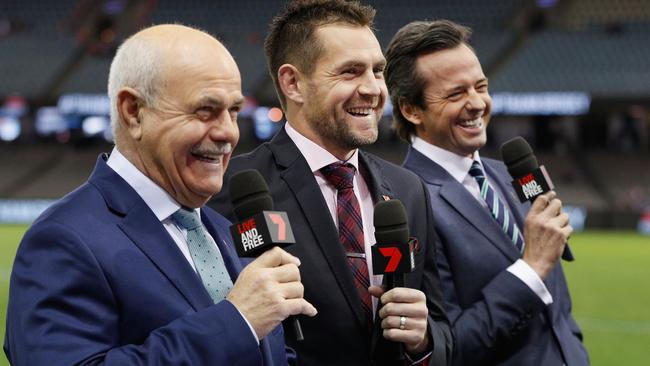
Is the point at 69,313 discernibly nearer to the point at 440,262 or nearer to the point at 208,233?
the point at 208,233

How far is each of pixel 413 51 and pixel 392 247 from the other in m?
1.26

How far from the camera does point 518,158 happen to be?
3.34 m

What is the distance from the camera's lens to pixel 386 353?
269 cm

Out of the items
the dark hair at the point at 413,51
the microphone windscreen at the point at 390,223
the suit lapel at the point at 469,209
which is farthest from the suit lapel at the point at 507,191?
the microphone windscreen at the point at 390,223

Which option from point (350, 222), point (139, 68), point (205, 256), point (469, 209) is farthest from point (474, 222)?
point (139, 68)

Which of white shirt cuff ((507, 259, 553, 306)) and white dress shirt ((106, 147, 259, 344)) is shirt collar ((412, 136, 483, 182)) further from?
white dress shirt ((106, 147, 259, 344))

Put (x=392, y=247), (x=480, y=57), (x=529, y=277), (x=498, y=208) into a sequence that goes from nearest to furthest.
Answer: (x=392, y=247) < (x=529, y=277) < (x=498, y=208) < (x=480, y=57)

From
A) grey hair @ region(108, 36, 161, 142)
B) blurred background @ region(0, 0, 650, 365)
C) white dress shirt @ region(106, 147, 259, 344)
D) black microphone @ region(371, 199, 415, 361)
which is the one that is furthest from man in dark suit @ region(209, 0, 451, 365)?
blurred background @ region(0, 0, 650, 365)

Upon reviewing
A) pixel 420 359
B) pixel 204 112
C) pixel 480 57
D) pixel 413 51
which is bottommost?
pixel 420 359

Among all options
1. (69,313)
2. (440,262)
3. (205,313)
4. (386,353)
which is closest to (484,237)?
(440,262)

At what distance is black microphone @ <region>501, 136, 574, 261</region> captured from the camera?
3.21 m

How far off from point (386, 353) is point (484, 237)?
0.80m

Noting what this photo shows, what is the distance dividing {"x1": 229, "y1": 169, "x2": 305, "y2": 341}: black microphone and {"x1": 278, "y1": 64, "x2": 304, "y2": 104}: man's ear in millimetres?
883

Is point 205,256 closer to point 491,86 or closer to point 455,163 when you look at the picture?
point 455,163
